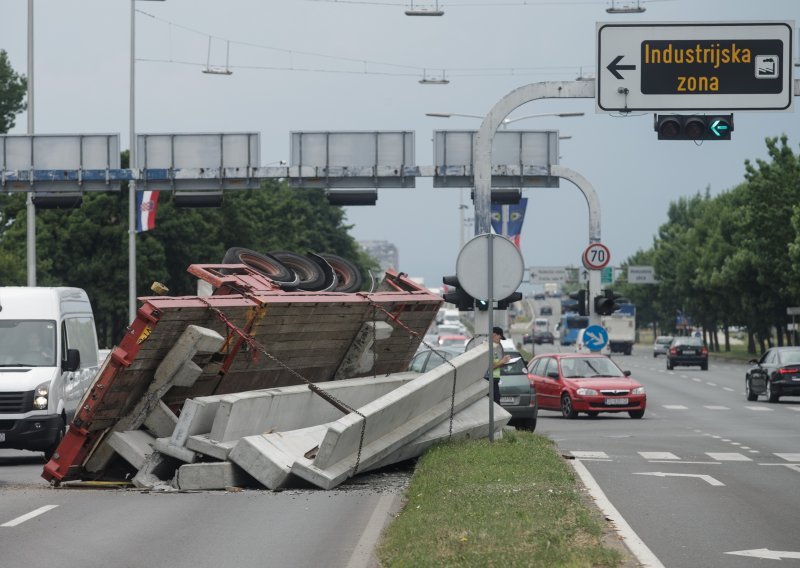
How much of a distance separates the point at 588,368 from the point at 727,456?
12.3 metres

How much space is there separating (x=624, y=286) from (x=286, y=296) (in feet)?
432

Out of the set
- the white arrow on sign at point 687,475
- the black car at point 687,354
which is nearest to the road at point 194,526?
the white arrow on sign at point 687,475

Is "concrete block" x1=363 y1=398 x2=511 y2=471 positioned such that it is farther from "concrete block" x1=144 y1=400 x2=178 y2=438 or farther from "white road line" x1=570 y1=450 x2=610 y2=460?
"concrete block" x1=144 y1=400 x2=178 y2=438

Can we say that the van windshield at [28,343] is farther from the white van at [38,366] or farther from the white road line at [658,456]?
the white road line at [658,456]

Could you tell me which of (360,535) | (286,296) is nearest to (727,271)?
(286,296)

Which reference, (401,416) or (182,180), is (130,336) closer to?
(401,416)

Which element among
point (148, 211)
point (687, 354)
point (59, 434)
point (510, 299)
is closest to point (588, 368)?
point (510, 299)

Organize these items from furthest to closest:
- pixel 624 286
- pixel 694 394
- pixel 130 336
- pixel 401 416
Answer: pixel 624 286 → pixel 694 394 → pixel 401 416 → pixel 130 336

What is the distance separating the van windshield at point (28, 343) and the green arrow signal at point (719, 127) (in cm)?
931

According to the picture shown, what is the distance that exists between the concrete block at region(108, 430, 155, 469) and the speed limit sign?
16.8 meters

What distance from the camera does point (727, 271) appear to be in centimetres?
8962

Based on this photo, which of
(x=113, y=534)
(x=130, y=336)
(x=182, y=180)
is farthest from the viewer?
(x=182, y=180)

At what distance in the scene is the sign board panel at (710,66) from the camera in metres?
20.1

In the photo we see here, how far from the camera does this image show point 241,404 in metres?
16.7
